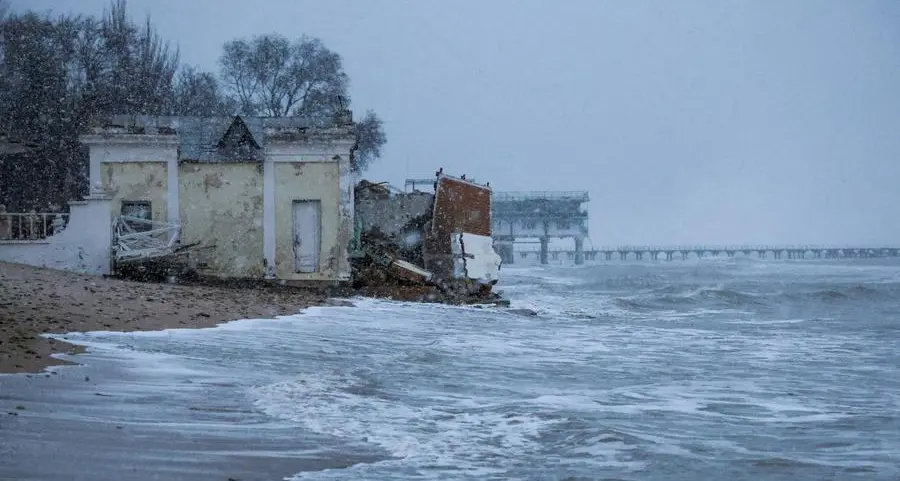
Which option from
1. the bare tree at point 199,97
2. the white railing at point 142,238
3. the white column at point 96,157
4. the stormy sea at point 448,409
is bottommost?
the stormy sea at point 448,409

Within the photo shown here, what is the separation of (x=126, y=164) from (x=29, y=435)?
21.5m

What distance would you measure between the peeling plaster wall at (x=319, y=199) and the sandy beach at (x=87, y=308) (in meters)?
4.27

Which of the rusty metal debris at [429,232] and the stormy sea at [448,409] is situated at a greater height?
the rusty metal debris at [429,232]

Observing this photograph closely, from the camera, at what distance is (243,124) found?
26797mm

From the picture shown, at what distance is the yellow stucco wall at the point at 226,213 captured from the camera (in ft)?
85.5

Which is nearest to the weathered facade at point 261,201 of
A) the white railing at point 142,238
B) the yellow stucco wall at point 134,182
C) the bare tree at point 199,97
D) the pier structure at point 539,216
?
the yellow stucco wall at point 134,182

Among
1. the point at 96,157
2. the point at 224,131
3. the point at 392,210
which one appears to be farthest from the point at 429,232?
the point at 96,157

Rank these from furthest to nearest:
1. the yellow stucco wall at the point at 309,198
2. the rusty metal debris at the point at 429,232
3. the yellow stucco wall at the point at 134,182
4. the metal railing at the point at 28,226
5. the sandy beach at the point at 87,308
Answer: the rusty metal debris at the point at 429,232 < the yellow stucco wall at the point at 309,198 < the yellow stucco wall at the point at 134,182 < the metal railing at the point at 28,226 < the sandy beach at the point at 87,308

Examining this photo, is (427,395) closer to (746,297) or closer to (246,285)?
(246,285)

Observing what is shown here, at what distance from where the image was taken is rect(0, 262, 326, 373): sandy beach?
8977 mm

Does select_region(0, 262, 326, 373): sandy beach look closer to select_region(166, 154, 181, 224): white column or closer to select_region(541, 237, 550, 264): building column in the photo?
select_region(166, 154, 181, 224): white column

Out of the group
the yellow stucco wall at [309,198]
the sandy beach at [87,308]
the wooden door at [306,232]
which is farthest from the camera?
the wooden door at [306,232]

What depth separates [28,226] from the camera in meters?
25.2

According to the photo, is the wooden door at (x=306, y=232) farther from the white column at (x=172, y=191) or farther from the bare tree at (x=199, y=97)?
A: the bare tree at (x=199, y=97)
